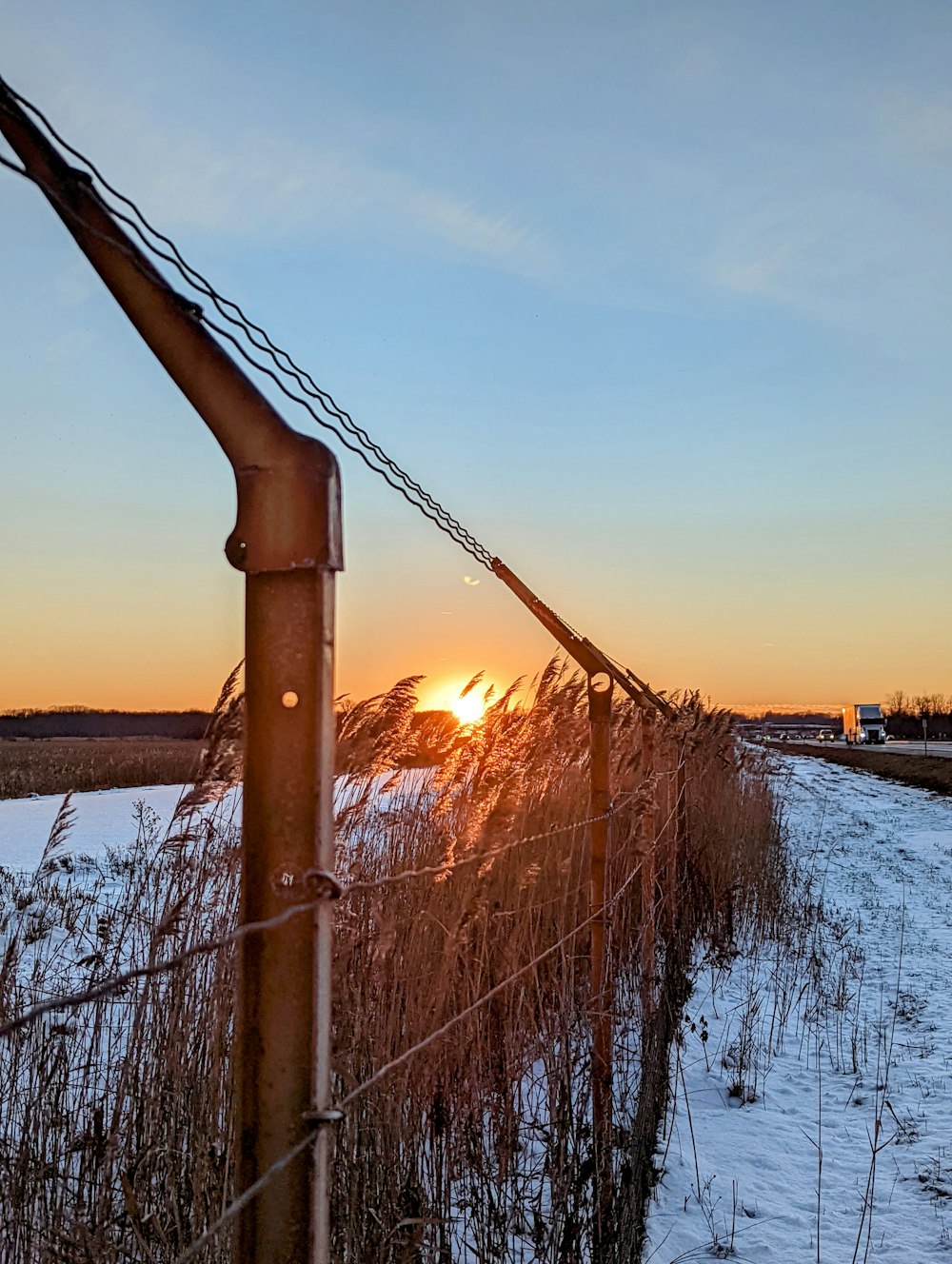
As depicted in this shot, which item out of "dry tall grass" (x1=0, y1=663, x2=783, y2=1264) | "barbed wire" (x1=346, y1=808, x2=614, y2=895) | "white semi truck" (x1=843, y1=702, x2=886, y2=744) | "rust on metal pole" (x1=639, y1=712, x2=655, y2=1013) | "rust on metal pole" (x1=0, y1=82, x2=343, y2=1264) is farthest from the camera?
"white semi truck" (x1=843, y1=702, x2=886, y2=744)

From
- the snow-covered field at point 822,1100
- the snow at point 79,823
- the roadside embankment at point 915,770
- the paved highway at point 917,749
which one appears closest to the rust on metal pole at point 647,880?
the snow-covered field at point 822,1100

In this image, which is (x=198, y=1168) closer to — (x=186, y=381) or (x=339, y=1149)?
(x=339, y=1149)

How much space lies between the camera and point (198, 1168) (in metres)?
2.23

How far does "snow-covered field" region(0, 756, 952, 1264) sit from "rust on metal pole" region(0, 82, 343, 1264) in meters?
2.07

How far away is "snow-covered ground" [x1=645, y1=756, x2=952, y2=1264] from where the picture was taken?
127 inches

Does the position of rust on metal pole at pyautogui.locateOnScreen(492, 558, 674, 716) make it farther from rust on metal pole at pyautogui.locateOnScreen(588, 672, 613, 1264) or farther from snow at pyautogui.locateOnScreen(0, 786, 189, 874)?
snow at pyautogui.locateOnScreen(0, 786, 189, 874)

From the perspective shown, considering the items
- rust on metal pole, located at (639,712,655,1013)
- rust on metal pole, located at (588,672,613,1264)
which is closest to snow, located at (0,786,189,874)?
rust on metal pole, located at (639,712,655,1013)

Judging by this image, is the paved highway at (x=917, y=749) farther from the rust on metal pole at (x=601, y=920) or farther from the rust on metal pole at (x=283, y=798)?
the rust on metal pole at (x=283, y=798)

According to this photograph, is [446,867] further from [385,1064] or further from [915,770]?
[915,770]

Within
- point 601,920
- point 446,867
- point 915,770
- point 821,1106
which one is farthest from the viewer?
point 915,770

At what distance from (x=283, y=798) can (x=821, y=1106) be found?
4.14 m

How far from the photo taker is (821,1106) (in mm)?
4324

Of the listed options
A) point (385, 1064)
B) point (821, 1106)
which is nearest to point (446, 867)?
point (385, 1064)

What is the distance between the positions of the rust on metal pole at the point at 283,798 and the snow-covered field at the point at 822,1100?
2071mm
